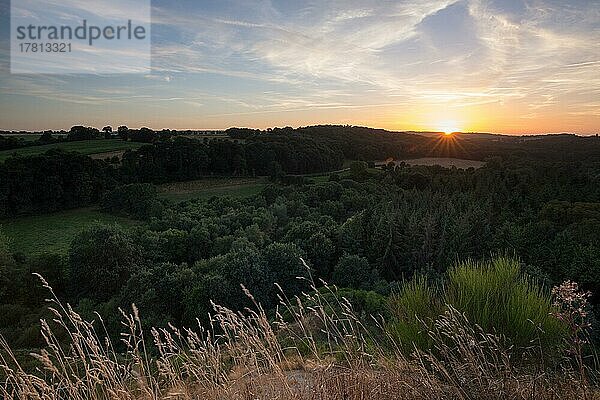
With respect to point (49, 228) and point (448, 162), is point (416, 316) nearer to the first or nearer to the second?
point (49, 228)

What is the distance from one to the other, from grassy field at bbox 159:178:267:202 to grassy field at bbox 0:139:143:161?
6588 mm

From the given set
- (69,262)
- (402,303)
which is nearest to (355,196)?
(69,262)

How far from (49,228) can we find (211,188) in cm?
1823

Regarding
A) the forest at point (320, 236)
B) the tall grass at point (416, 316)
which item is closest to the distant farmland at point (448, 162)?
the forest at point (320, 236)

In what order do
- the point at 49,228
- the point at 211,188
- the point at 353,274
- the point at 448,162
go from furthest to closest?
the point at 211,188
the point at 448,162
the point at 49,228
the point at 353,274

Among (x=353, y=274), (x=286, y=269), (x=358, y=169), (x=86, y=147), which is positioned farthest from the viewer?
(x=358, y=169)

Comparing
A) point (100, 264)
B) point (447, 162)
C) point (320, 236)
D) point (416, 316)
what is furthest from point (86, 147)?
point (416, 316)

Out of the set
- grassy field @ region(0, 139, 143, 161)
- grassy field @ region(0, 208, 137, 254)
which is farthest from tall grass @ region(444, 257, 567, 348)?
grassy field @ region(0, 139, 143, 161)

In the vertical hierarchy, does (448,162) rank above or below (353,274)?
above

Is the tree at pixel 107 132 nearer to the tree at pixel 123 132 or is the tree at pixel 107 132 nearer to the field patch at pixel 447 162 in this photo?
the tree at pixel 123 132

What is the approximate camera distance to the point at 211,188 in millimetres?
49562

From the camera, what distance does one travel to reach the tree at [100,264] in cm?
2530

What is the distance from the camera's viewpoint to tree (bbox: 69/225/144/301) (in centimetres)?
2530

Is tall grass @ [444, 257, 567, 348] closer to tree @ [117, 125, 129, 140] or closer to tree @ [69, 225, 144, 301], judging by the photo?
tree @ [69, 225, 144, 301]
